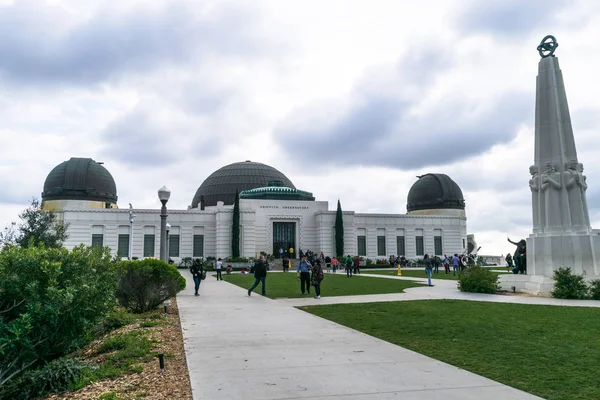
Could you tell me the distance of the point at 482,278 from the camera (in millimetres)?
19188

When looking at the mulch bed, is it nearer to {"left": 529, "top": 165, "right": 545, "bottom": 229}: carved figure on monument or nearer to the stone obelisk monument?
the stone obelisk monument

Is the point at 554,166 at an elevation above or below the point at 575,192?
above

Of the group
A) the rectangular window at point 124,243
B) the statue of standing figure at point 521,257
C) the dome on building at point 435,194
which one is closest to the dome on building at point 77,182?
the rectangular window at point 124,243

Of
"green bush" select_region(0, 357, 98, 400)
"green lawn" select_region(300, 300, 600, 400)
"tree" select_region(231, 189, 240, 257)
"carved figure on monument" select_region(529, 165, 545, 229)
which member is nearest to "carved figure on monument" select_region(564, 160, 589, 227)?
"carved figure on monument" select_region(529, 165, 545, 229)

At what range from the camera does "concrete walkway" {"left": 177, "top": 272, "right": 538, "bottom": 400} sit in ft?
17.7

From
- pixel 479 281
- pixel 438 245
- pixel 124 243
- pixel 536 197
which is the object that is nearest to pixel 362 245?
pixel 438 245

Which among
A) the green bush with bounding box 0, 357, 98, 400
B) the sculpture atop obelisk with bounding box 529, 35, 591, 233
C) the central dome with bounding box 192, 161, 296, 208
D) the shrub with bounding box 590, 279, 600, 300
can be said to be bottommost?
the green bush with bounding box 0, 357, 98, 400

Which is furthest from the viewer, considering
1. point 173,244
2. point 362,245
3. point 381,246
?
point 381,246

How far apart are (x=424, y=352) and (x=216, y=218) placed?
151 feet

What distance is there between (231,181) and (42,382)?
61.4m

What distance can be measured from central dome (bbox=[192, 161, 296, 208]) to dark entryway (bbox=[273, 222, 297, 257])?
11.8m

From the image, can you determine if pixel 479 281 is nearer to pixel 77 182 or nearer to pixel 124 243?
pixel 124 243

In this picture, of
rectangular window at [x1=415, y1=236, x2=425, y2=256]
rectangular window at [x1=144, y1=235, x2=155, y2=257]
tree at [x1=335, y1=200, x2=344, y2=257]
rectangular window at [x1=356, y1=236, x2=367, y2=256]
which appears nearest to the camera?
rectangular window at [x1=144, y1=235, x2=155, y2=257]

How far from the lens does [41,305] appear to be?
646 centimetres
